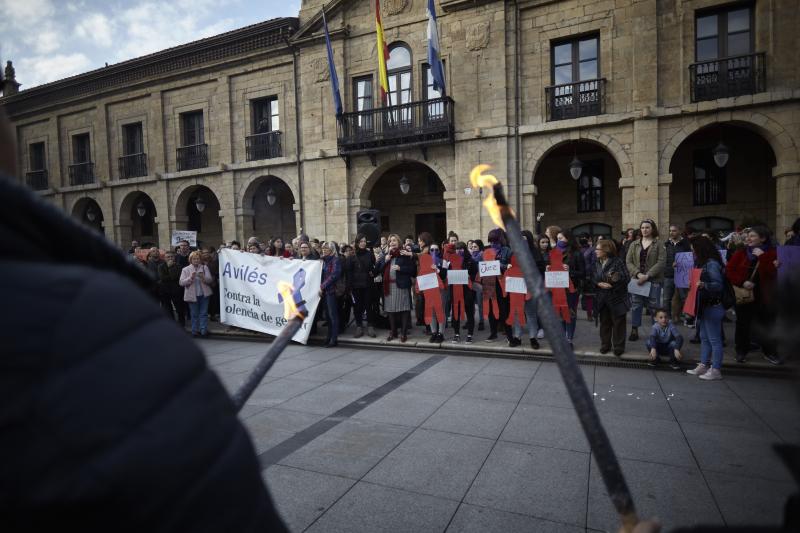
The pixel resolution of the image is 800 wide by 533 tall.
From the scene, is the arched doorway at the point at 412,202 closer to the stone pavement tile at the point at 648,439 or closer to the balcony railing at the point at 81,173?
the balcony railing at the point at 81,173

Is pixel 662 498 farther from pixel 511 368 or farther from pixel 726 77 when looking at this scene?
pixel 726 77

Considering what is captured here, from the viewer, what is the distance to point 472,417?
194 inches

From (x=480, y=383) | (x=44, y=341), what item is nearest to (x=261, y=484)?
(x=44, y=341)

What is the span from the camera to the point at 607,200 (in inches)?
715

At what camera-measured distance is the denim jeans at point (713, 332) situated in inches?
247

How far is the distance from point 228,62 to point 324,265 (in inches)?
565

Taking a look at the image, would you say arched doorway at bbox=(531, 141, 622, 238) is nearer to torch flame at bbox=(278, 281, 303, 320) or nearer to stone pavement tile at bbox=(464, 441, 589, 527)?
stone pavement tile at bbox=(464, 441, 589, 527)

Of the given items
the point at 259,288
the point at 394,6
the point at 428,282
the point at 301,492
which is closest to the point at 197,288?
the point at 259,288

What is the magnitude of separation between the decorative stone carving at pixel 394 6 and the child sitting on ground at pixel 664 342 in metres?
14.2

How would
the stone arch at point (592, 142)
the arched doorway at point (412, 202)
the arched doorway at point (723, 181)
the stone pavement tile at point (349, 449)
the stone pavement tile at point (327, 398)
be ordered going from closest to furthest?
the stone pavement tile at point (349, 449) → the stone pavement tile at point (327, 398) → the stone arch at point (592, 142) → the arched doorway at point (723, 181) → the arched doorway at point (412, 202)

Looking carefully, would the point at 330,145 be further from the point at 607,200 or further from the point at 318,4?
the point at 607,200

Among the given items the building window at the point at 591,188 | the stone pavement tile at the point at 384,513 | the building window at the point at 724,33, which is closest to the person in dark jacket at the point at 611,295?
the stone pavement tile at the point at 384,513

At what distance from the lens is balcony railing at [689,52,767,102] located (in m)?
13.2

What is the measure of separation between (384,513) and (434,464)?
80 centimetres
